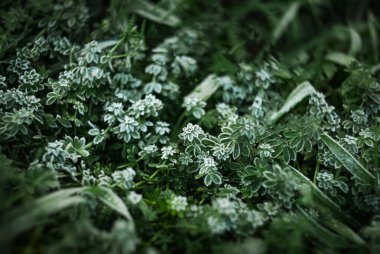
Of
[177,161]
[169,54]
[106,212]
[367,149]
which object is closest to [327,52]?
[367,149]

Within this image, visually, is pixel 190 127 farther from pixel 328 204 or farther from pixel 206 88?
pixel 328 204

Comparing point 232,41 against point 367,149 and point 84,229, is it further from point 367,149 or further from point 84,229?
point 84,229

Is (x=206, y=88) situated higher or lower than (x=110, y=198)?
higher

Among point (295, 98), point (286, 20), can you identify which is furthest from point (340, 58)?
point (295, 98)

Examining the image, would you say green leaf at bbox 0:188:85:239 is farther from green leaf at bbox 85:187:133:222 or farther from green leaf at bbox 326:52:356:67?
green leaf at bbox 326:52:356:67

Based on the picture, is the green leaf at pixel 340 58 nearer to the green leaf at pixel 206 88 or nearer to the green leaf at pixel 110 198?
the green leaf at pixel 206 88

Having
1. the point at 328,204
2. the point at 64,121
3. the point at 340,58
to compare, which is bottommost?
the point at 64,121

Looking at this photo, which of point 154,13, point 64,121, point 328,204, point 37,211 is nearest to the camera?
point 37,211

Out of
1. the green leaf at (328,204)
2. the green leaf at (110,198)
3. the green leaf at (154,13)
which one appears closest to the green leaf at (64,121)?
the green leaf at (110,198)
